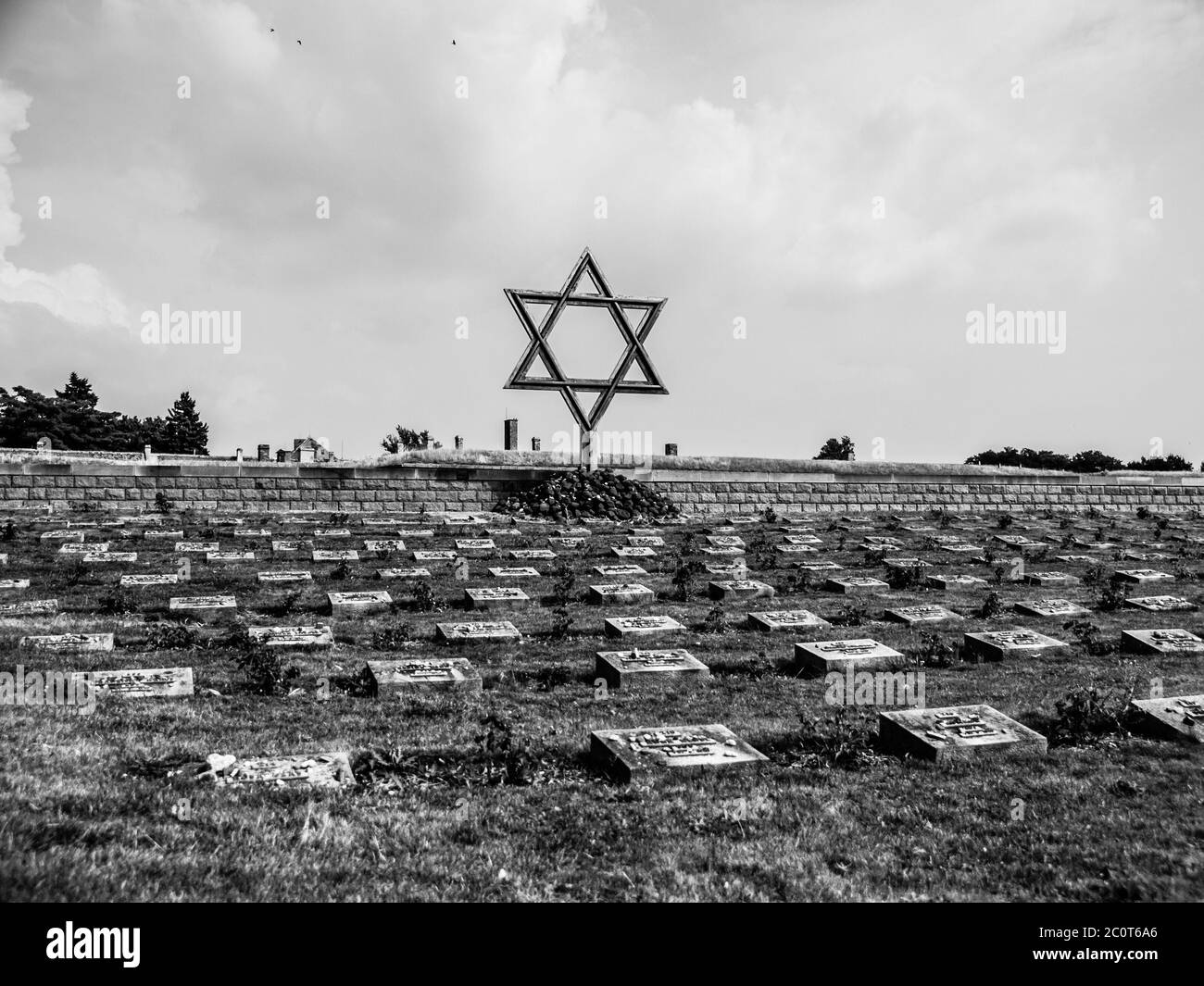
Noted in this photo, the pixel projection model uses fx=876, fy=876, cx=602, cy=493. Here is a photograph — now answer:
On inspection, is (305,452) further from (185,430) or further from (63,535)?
(185,430)

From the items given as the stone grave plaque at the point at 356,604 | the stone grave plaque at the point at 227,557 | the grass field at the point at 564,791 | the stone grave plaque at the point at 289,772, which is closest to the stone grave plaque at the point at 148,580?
the stone grave plaque at the point at 227,557

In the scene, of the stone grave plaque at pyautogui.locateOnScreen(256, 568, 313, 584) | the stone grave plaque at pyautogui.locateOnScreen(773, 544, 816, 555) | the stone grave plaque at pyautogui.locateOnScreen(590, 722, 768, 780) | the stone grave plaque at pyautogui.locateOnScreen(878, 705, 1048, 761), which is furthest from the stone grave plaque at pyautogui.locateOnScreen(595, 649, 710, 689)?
the stone grave plaque at pyautogui.locateOnScreen(773, 544, 816, 555)

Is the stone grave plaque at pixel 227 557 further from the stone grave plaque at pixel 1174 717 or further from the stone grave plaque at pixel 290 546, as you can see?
the stone grave plaque at pixel 1174 717

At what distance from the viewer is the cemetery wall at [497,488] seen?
18.1 m

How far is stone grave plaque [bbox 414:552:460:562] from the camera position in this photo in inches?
514

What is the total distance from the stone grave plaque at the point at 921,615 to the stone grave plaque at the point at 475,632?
4.18m

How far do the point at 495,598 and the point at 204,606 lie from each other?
3.12 meters

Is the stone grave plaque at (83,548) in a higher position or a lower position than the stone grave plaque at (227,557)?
higher

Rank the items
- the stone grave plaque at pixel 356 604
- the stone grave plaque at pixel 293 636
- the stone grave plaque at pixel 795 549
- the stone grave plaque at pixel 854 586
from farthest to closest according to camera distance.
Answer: the stone grave plaque at pixel 795 549, the stone grave plaque at pixel 854 586, the stone grave plaque at pixel 356 604, the stone grave plaque at pixel 293 636

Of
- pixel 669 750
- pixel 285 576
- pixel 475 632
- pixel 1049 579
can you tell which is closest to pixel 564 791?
pixel 669 750

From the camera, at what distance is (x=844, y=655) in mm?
7391

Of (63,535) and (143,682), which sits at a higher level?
(63,535)
